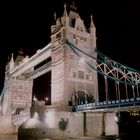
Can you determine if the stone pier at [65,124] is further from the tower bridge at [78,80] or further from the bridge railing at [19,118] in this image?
the bridge railing at [19,118]

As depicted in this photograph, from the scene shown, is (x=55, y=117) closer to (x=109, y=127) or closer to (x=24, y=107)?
(x=109, y=127)

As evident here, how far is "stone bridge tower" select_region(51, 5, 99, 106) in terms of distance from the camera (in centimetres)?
4347

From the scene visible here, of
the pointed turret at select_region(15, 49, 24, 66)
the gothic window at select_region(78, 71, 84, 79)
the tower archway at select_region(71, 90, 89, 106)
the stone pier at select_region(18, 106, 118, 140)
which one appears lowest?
the stone pier at select_region(18, 106, 118, 140)

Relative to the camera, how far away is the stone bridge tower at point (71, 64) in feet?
143

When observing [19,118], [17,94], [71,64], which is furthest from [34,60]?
[71,64]

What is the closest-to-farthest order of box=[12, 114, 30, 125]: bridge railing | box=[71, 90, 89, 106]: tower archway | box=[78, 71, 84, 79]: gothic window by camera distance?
box=[71, 90, 89, 106]: tower archway < box=[78, 71, 84, 79]: gothic window < box=[12, 114, 30, 125]: bridge railing

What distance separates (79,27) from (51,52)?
6.97 meters

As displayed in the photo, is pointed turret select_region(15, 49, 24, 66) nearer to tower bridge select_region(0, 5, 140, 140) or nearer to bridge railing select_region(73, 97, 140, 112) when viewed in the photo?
tower bridge select_region(0, 5, 140, 140)

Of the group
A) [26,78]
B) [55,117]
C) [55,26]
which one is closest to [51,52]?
[55,26]

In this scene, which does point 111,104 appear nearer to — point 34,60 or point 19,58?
point 34,60

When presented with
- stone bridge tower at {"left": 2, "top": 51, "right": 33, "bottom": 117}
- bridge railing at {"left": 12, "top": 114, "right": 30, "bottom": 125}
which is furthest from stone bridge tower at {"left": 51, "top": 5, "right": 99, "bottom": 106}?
stone bridge tower at {"left": 2, "top": 51, "right": 33, "bottom": 117}

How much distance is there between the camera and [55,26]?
50.2 m

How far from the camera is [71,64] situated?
44500 millimetres

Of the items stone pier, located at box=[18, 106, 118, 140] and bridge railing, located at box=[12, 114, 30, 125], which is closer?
stone pier, located at box=[18, 106, 118, 140]
